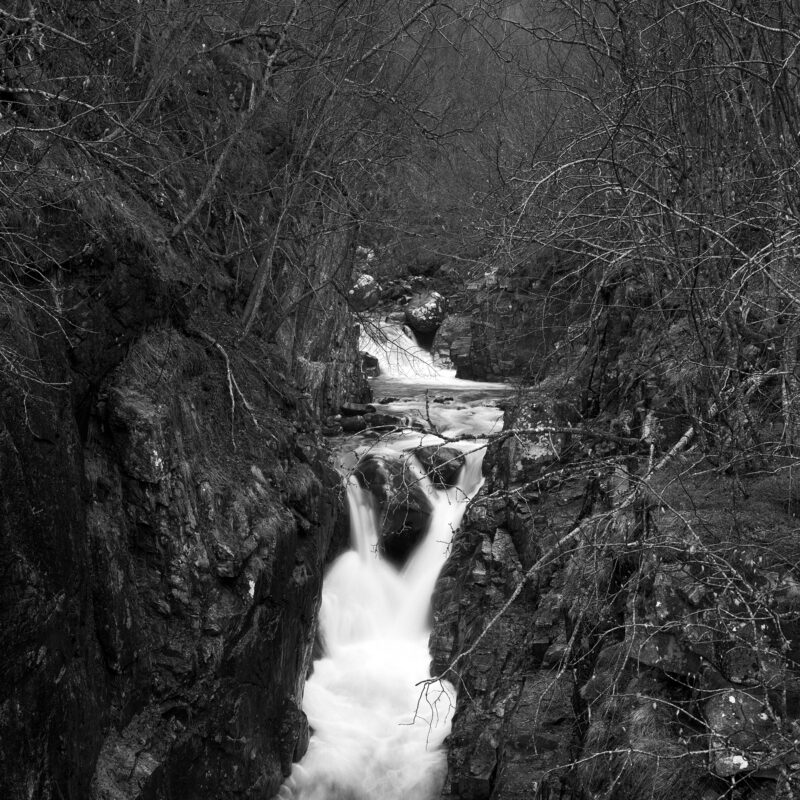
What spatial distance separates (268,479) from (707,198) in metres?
4.15

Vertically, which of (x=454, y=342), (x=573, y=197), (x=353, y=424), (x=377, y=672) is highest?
(x=573, y=197)

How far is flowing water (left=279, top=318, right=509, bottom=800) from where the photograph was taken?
23.3ft

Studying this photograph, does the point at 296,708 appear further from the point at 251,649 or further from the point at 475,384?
the point at 475,384

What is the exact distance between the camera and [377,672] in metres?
8.67

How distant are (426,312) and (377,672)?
1250 centimetres

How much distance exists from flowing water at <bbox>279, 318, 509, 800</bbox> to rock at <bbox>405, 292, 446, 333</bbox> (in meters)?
7.63

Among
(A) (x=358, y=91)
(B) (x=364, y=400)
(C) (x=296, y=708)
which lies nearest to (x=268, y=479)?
(C) (x=296, y=708)

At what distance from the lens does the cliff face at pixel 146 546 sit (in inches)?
174

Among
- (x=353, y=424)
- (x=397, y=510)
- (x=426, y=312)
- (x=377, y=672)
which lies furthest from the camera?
(x=426, y=312)

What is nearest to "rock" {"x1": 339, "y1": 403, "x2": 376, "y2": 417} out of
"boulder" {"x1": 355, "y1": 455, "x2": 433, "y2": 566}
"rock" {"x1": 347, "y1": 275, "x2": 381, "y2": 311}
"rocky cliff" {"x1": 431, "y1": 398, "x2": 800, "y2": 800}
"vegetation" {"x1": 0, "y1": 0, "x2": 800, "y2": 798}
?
"vegetation" {"x1": 0, "y1": 0, "x2": 800, "y2": 798}

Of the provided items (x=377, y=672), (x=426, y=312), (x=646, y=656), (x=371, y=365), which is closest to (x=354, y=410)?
(x=371, y=365)

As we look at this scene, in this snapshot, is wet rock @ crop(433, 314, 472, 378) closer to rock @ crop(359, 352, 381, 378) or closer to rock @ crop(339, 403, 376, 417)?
rock @ crop(359, 352, 381, 378)

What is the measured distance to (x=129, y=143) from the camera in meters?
7.41

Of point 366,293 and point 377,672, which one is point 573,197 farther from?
point 366,293
